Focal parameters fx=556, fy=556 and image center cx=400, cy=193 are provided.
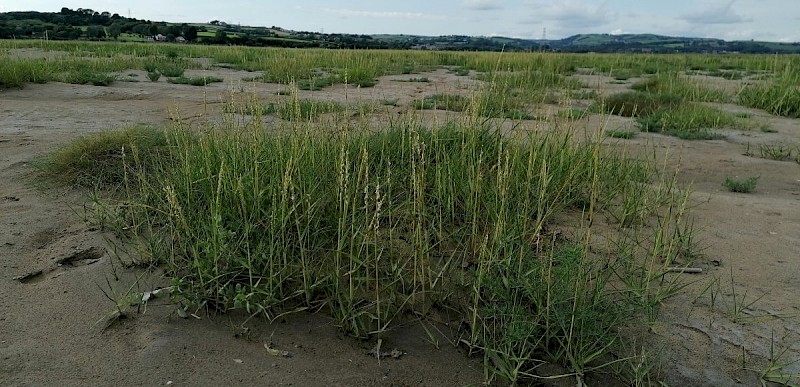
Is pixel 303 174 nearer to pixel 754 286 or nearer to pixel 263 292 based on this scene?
pixel 263 292

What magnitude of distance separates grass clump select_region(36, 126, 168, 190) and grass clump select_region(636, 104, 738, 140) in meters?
5.16

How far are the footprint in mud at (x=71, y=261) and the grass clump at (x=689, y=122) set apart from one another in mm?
5637

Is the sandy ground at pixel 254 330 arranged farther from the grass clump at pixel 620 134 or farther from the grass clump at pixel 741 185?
the grass clump at pixel 620 134

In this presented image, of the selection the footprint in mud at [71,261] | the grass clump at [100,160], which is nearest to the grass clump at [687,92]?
the grass clump at [100,160]

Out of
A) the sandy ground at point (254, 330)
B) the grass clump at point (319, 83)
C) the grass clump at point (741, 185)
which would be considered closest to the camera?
the sandy ground at point (254, 330)

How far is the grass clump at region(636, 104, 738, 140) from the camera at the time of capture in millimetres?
6418

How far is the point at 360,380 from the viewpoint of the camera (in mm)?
1896

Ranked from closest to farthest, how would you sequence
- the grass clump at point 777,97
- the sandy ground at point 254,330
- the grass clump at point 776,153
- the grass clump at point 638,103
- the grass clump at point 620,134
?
the sandy ground at point 254,330 → the grass clump at point 776,153 → the grass clump at point 620,134 → the grass clump at point 638,103 → the grass clump at point 777,97

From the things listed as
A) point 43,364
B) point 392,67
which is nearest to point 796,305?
point 43,364

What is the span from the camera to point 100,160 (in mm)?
3629

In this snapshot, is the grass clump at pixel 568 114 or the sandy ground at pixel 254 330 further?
the grass clump at pixel 568 114

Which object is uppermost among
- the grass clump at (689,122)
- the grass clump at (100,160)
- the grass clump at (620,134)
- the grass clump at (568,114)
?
the grass clump at (568,114)

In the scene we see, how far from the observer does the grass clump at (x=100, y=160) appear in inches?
137

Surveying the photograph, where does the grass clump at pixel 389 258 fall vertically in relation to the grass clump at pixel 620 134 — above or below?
below
